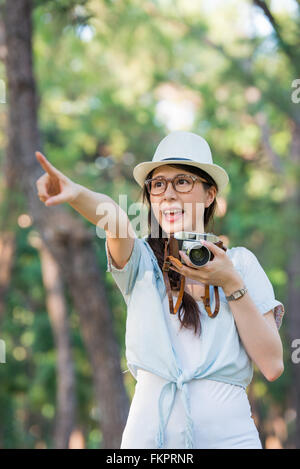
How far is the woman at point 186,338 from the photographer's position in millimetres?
2137

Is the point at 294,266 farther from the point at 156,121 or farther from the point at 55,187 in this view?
the point at 55,187

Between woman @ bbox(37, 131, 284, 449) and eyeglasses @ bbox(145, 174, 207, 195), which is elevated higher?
eyeglasses @ bbox(145, 174, 207, 195)

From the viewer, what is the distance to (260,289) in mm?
2314

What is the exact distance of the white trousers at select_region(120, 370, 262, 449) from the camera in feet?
7.00

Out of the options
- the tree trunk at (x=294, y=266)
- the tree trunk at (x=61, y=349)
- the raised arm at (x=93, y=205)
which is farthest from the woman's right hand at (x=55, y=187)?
the tree trunk at (x=61, y=349)

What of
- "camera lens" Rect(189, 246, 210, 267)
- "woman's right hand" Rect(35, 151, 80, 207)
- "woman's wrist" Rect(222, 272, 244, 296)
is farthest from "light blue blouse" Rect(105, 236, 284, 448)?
"woman's right hand" Rect(35, 151, 80, 207)

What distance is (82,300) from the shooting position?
659 cm

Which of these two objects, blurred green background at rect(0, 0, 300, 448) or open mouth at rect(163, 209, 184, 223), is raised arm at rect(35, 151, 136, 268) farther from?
blurred green background at rect(0, 0, 300, 448)

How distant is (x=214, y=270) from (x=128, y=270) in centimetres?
32

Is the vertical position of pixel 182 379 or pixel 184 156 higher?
pixel 184 156

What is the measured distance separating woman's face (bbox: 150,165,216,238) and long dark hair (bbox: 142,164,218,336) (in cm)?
4
